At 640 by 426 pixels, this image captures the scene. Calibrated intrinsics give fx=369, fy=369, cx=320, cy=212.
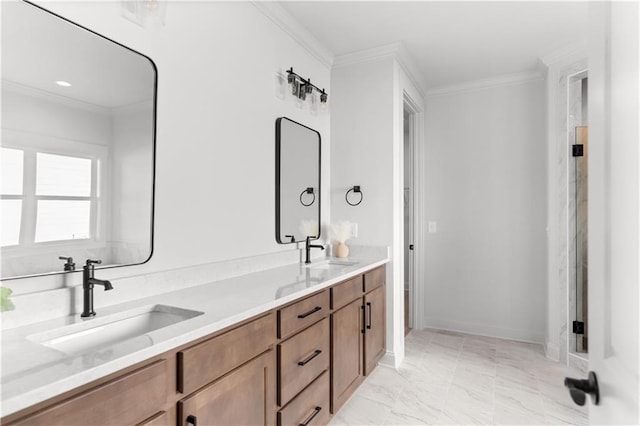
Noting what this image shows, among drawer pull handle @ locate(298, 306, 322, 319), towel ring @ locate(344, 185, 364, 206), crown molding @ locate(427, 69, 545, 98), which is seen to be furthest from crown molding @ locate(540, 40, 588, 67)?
drawer pull handle @ locate(298, 306, 322, 319)

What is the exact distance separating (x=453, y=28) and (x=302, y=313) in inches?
92.0

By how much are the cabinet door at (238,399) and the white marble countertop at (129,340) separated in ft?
0.63

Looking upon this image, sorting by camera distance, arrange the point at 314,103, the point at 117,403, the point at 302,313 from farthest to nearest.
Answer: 1. the point at 314,103
2. the point at 302,313
3. the point at 117,403

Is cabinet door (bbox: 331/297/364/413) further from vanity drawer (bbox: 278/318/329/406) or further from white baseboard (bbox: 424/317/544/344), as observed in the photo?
white baseboard (bbox: 424/317/544/344)

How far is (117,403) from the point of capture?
90 cm

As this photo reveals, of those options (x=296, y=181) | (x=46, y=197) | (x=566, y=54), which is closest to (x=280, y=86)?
(x=296, y=181)

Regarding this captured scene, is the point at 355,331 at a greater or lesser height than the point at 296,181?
lesser

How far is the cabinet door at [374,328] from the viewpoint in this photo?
8.36 ft

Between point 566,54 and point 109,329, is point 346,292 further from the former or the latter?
point 566,54

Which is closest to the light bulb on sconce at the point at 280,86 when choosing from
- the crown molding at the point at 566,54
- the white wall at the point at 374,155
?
the white wall at the point at 374,155

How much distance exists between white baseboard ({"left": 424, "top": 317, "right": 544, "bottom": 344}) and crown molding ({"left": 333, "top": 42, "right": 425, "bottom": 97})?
2.53m

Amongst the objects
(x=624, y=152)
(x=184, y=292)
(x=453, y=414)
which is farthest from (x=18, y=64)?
(x=453, y=414)

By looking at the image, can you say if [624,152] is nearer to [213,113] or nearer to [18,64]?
[18,64]

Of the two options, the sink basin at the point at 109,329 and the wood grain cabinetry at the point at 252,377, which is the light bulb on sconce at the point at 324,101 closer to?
the wood grain cabinetry at the point at 252,377
